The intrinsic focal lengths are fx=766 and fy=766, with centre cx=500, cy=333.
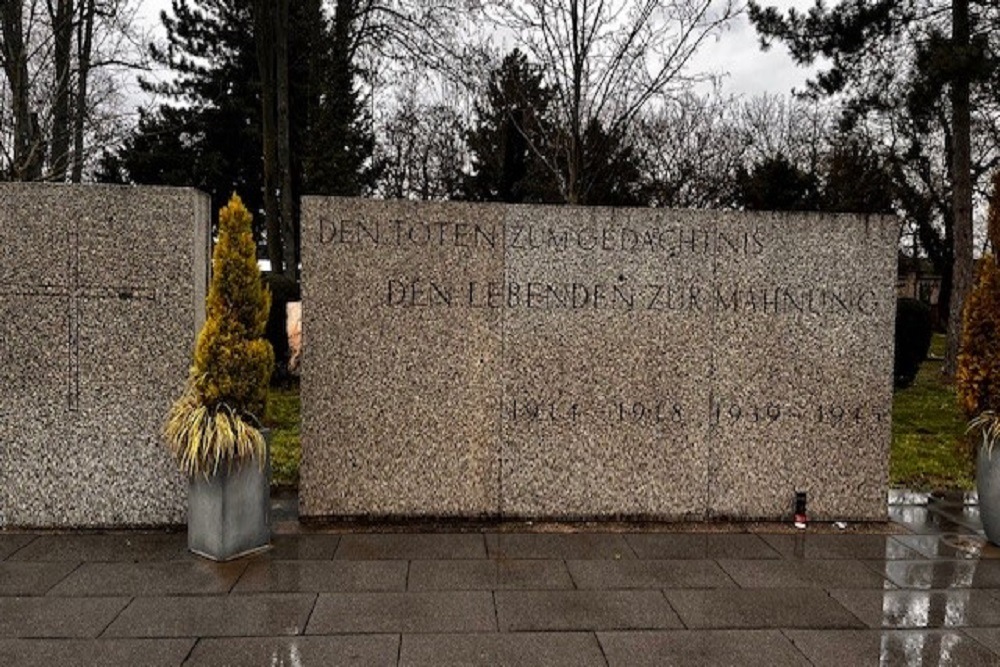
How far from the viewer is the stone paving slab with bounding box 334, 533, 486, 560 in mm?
5363

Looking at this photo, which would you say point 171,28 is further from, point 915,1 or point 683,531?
point 683,531

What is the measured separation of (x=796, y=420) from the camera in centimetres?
632

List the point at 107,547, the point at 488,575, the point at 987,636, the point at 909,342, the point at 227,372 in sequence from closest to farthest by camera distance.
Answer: the point at 987,636 < the point at 488,575 < the point at 227,372 < the point at 107,547 < the point at 909,342

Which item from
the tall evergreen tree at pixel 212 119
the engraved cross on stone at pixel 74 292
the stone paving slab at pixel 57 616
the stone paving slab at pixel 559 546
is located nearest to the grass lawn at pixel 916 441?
the engraved cross on stone at pixel 74 292

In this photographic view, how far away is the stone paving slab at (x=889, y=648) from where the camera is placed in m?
3.88

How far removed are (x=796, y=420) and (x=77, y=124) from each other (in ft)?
46.6

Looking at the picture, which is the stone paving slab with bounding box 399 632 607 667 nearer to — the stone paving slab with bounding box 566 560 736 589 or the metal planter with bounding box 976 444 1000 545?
the stone paving slab with bounding box 566 560 736 589

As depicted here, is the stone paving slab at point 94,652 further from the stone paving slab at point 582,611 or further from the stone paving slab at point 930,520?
the stone paving slab at point 930,520

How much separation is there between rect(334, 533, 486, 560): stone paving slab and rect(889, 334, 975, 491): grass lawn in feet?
12.9

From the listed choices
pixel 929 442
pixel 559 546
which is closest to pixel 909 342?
pixel 929 442

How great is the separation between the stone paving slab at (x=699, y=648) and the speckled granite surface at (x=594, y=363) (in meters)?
2.12

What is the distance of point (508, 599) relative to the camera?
459cm

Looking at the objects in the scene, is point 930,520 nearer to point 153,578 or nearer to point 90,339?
point 153,578

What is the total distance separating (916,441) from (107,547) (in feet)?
31.4
